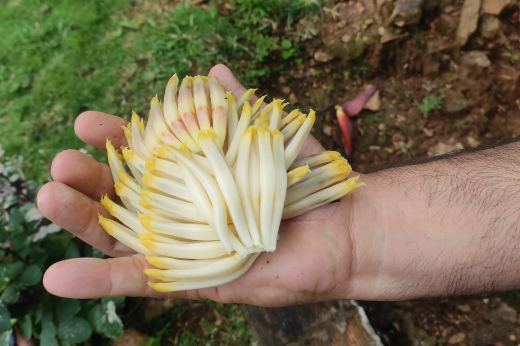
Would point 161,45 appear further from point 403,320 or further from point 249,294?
point 403,320

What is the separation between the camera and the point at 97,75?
4824 millimetres

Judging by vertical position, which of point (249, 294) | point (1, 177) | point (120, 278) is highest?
point (1, 177)

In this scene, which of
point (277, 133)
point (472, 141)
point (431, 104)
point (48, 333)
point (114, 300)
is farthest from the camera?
point (431, 104)

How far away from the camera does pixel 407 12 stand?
4160 mm

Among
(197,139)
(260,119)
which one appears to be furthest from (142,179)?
(260,119)

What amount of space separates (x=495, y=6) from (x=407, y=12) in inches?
33.5

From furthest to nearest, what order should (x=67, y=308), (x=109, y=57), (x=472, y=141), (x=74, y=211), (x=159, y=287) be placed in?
(x=109, y=57), (x=472, y=141), (x=67, y=308), (x=74, y=211), (x=159, y=287)

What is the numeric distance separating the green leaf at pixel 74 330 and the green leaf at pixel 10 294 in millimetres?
361

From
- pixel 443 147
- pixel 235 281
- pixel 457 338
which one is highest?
pixel 235 281

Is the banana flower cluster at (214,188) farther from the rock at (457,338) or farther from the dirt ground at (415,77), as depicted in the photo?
the rock at (457,338)

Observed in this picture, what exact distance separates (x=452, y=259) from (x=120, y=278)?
2027 mm

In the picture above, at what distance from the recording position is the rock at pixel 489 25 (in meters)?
4.13

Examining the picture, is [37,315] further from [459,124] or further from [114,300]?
[459,124]

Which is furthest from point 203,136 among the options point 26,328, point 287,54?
point 287,54
